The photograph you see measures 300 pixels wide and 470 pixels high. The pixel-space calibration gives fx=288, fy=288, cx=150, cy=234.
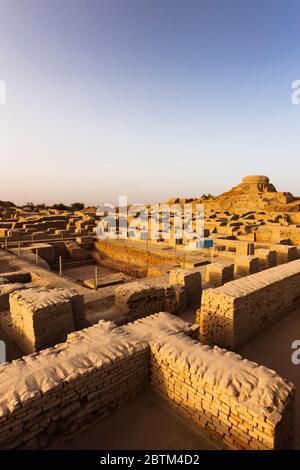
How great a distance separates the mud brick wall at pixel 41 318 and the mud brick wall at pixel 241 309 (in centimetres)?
258

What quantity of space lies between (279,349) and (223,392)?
301 centimetres

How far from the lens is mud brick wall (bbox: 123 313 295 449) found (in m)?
2.65

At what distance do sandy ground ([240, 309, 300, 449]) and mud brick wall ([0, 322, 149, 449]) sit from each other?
2.38 metres

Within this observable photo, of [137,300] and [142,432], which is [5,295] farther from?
[142,432]

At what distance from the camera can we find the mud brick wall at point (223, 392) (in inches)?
104

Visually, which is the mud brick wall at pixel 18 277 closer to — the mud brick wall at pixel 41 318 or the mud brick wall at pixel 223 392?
the mud brick wall at pixel 41 318

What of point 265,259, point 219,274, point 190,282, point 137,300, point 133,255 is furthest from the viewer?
point 133,255

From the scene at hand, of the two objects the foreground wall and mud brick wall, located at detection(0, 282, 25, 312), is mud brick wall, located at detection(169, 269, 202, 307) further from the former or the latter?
mud brick wall, located at detection(0, 282, 25, 312)

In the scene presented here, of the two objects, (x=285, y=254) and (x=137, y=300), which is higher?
(x=285, y=254)

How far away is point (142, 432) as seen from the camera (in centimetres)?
313

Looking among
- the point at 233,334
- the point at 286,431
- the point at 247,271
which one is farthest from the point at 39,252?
the point at 286,431

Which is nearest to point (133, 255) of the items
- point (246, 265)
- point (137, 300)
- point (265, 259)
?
point (265, 259)

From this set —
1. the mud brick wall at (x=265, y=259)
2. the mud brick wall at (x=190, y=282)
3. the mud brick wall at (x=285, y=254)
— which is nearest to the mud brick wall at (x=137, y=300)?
the mud brick wall at (x=190, y=282)
